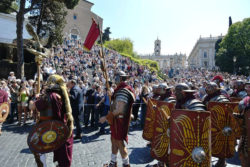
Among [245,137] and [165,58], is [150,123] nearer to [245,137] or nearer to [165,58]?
[245,137]

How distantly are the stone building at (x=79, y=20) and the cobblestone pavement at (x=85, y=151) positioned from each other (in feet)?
144

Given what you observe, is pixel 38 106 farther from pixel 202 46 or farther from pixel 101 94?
pixel 202 46

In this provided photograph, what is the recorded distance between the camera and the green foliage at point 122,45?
220ft

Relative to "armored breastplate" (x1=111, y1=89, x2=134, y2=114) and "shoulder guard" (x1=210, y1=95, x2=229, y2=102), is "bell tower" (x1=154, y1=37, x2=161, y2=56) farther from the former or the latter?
"armored breastplate" (x1=111, y1=89, x2=134, y2=114)

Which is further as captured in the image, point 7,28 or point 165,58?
point 165,58

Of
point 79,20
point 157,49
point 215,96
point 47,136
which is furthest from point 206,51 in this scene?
point 47,136

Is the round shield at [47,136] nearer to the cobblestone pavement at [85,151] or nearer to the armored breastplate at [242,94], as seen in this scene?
the cobblestone pavement at [85,151]

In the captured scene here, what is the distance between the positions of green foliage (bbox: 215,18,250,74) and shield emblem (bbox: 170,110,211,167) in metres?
36.0

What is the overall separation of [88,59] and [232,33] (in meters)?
27.8

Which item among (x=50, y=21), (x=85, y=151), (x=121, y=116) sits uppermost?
(x=50, y=21)

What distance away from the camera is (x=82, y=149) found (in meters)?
5.68

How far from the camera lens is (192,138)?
2973mm

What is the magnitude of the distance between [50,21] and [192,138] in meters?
18.5

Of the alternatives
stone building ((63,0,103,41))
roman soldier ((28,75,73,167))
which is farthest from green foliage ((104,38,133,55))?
roman soldier ((28,75,73,167))
